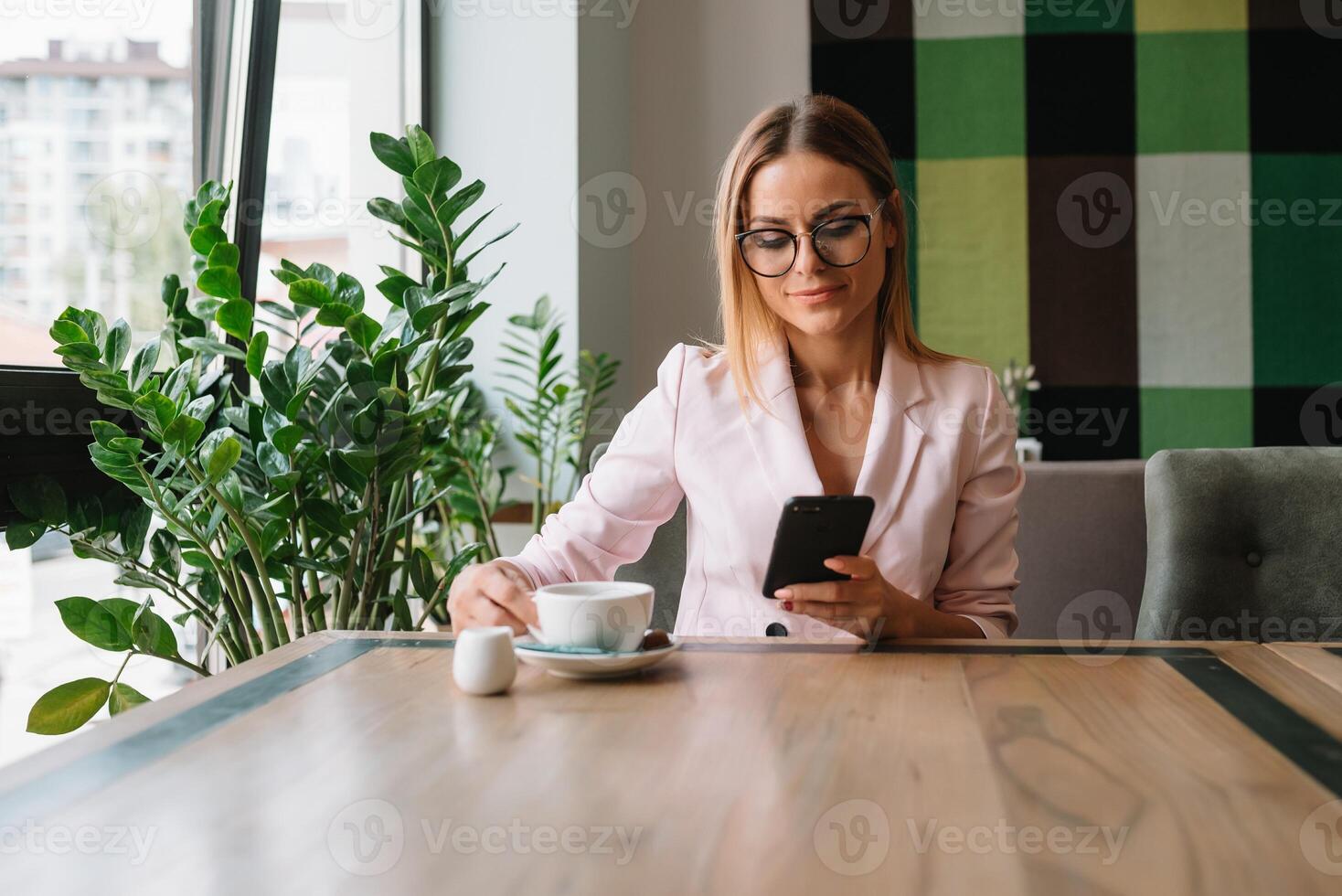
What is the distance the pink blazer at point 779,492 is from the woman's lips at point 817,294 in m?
0.13

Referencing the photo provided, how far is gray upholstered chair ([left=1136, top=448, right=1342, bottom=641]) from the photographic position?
1666 mm

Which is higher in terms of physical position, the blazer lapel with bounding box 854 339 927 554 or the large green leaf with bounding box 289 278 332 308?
the large green leaf with bounding box 289 278 332 308

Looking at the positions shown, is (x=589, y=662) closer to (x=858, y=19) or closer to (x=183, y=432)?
(x=183, y=432)

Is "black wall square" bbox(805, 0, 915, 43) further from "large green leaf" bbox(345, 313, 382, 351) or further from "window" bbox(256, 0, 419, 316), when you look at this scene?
"large green leaf" bbox(345, 313, 382, 351)

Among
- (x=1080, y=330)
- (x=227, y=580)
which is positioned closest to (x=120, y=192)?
(x=227, y=580)

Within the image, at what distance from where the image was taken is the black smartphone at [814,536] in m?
1.06

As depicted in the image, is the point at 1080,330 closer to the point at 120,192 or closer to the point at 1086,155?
the point at 1086,155

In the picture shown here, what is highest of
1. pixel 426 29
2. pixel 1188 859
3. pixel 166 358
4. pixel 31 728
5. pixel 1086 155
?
pixel 426 29

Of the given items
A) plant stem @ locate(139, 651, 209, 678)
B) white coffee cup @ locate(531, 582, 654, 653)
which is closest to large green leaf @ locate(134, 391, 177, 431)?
plant stem @ locate(139, 651, 209, 678)

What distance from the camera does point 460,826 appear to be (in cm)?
66

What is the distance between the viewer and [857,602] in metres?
1.16

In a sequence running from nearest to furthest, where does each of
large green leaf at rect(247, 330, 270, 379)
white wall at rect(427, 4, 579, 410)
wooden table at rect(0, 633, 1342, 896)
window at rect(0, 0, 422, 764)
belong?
wooden table at rect(0, 633, 1342, 896)
large green leaf at rect(247, 330, 270, 379)
window at rect(0, 0, 422, 764)
white wall at rect(427, 4, 579, 410)

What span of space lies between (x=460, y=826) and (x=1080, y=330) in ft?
12.6

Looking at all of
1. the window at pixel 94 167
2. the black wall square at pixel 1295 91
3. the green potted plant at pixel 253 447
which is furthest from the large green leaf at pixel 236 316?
the black wall square at pixel 1295 91
